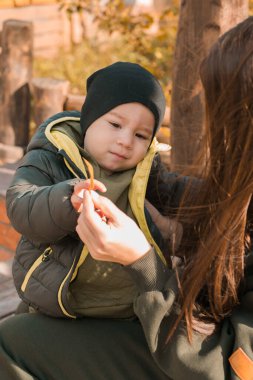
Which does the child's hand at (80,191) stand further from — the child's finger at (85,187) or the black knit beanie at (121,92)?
the black knit beanie at (121,92)

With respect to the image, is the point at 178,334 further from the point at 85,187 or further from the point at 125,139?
the point at 125,139

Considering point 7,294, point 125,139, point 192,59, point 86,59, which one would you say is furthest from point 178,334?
point 86,59

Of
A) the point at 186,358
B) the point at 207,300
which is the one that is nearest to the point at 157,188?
the point at 207,300

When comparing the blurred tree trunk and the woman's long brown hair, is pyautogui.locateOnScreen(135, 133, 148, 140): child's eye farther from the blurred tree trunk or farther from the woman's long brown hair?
the blurred tree trunk

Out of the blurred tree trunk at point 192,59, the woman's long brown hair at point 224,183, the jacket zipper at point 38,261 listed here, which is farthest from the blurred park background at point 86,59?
the jacket zipper at point 38,261

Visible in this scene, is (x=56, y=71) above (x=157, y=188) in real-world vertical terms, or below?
below

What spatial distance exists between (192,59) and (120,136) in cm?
144

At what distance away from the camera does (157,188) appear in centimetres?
→ 230

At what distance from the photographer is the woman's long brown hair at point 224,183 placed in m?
1.63

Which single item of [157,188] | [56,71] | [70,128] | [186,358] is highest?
[70,128]

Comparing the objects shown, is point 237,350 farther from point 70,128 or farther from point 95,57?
point 95,57

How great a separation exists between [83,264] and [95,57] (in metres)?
6.39

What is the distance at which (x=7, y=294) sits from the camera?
333 centimetres

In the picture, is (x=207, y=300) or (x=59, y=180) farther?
(x=59, y=180)
